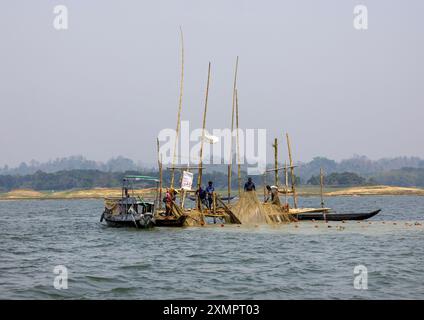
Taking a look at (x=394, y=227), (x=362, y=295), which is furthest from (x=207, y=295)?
(x=394, y=227)

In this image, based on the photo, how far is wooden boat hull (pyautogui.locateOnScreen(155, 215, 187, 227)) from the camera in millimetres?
42938

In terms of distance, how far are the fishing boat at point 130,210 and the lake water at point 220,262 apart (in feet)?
2.55

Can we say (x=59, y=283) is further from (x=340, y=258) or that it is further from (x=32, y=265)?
(x=340, y=258)

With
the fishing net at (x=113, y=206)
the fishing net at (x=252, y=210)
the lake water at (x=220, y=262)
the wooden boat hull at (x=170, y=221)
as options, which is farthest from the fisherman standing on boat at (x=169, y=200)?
the fishing net at (x=113, y=206)

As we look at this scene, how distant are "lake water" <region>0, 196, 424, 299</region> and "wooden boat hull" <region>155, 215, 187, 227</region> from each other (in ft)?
2.26

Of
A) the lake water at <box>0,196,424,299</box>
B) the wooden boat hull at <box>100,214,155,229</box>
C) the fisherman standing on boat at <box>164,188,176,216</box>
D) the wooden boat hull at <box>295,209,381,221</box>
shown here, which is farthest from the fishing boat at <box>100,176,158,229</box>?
the wooden boat hull at <box>295,209,381,221</box>

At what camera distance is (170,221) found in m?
43.2

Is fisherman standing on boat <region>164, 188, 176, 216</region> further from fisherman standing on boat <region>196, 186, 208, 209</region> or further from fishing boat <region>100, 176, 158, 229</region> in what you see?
fisherman standing on boat <region>196, 186, 208, 209</region>

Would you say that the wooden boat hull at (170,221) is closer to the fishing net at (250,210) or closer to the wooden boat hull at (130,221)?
the wooden boat hull at (130,221)

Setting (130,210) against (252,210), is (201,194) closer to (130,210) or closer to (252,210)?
(252,210)

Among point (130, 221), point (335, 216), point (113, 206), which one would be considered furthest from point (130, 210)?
Result: point (335, 216)

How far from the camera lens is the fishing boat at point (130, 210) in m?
43.5

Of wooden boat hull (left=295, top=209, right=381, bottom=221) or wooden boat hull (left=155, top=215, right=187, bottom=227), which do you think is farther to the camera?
wooden boat hull (left=295, top=209, right=381, bottom=221)

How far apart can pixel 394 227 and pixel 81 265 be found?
23.8 meters
